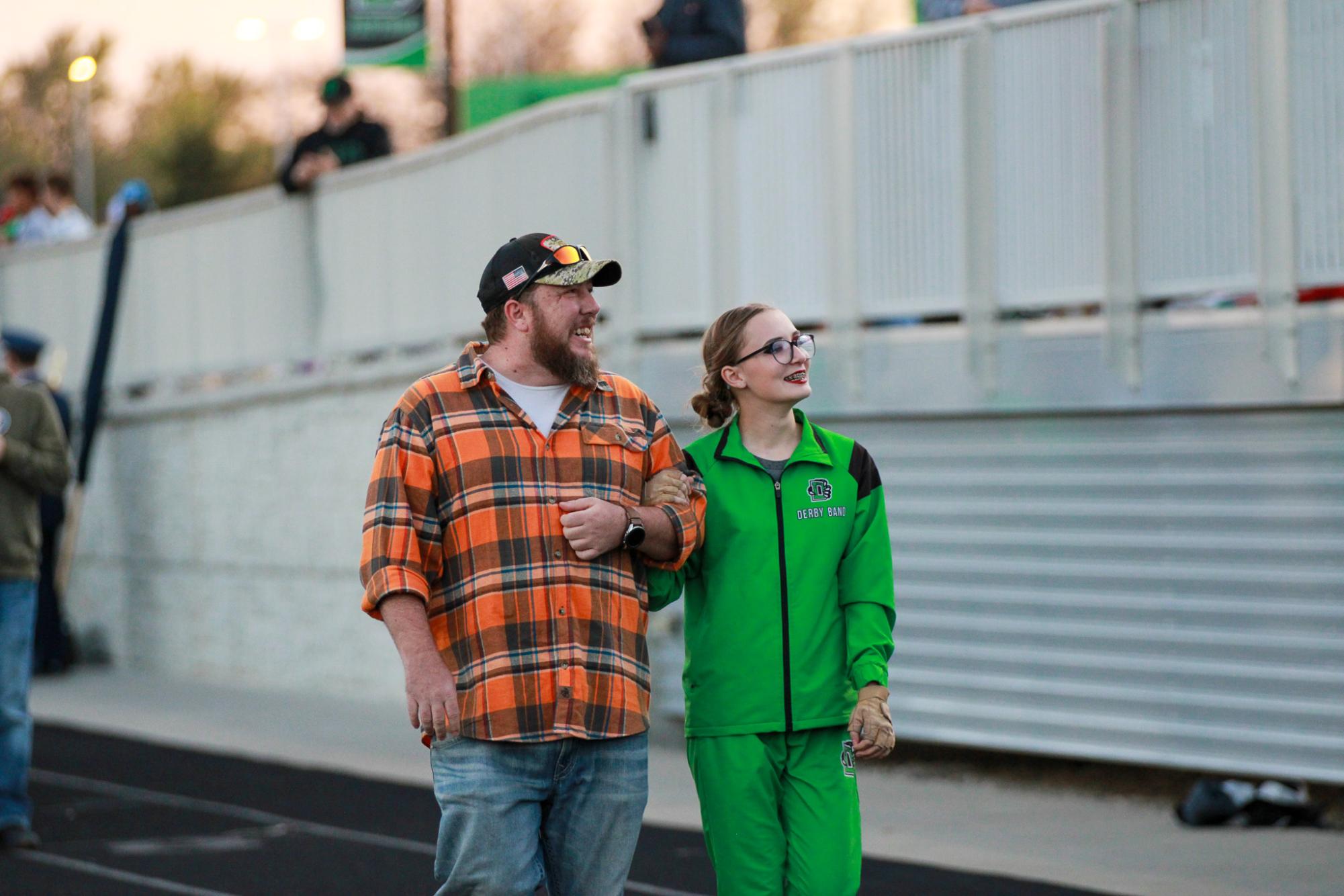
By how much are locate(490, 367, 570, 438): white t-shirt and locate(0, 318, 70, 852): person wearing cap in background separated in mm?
4426

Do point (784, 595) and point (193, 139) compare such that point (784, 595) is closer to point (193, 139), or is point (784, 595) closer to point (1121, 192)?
point (1121, 192)

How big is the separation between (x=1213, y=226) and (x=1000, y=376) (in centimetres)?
135

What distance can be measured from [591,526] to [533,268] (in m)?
0.65

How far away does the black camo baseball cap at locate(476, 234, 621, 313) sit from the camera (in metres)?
4.89

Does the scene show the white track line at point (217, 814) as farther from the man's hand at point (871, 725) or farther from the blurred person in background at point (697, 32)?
the blurred person in background at point (697, 32)

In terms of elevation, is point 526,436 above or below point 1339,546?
above

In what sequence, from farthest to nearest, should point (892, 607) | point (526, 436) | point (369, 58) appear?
point (369, 58)
point (892, 607)
point (526, 436)

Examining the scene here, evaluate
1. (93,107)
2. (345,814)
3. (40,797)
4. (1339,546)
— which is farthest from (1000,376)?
(93,107)

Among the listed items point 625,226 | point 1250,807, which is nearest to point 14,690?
point 625,226

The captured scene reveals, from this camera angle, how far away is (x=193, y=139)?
58.7m

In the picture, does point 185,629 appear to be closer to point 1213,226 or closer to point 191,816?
point 191,816

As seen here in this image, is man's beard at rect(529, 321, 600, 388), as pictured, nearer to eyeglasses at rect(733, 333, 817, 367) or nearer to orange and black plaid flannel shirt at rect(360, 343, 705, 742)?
orange and black plaid flannel shirt at rect(360, 343, 705, 742)

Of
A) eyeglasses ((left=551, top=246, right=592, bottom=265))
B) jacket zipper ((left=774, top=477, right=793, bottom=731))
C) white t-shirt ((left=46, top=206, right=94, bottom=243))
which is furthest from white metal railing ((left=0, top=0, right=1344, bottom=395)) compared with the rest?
white t-shirt ((left=46, top=206, right=94, bottom=243))

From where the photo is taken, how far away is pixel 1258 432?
900cm
